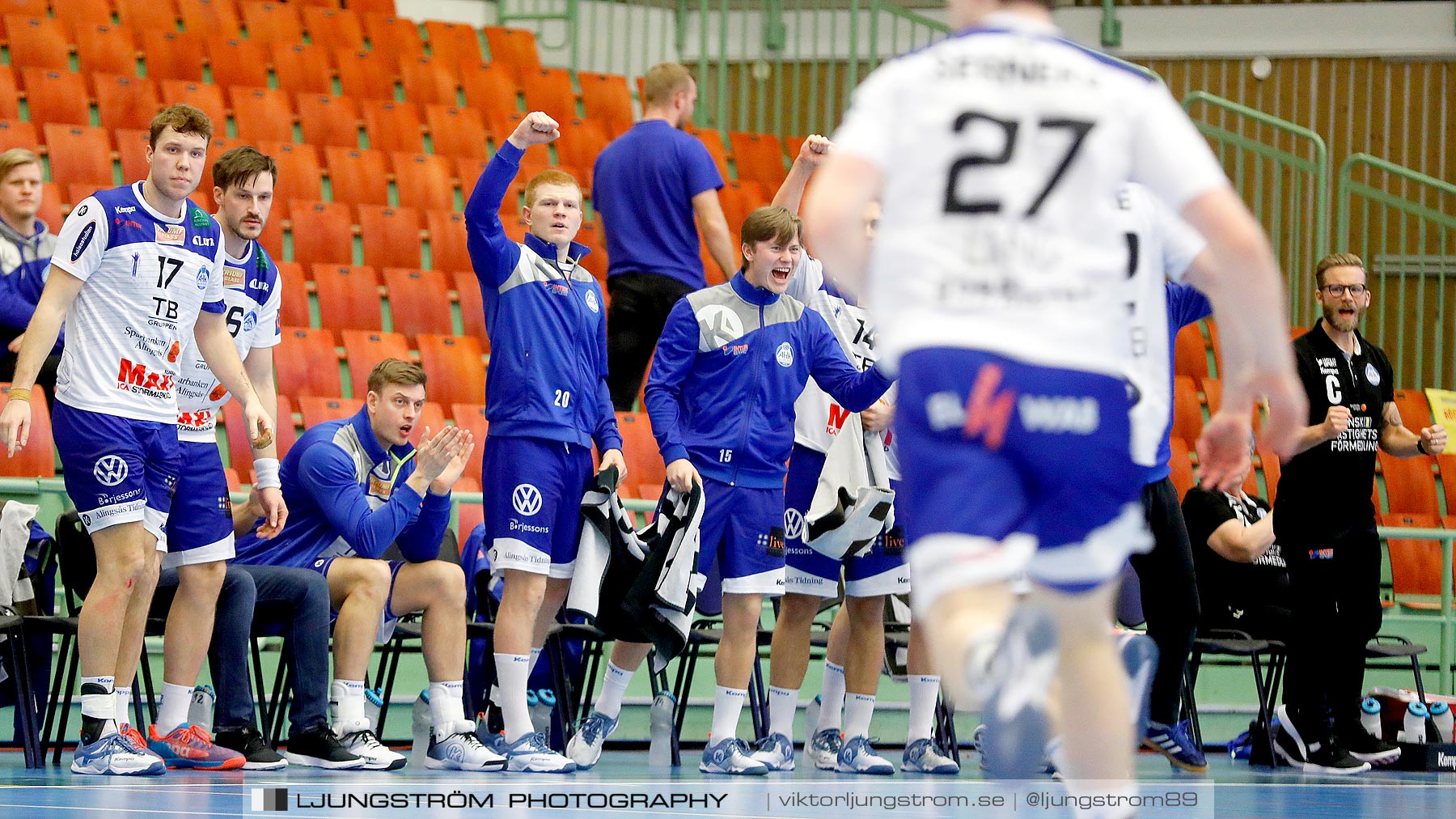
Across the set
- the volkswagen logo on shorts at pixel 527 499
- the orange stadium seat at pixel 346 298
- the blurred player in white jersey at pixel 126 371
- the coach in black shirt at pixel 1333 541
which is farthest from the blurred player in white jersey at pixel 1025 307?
the orange stadium seat at pixel 346 298

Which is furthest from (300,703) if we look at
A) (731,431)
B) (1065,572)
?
(1065,572)

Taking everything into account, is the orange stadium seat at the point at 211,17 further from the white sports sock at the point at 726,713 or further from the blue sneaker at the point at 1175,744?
the blue sneaker at the point at 1175,744

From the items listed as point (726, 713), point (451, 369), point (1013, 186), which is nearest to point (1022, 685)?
point (1013, 186)

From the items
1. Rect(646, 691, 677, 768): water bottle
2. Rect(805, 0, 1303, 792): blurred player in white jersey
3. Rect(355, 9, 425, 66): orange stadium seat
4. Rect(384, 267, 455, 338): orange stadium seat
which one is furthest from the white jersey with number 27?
Rect(355, 9, 425, 66): orange stadium seat

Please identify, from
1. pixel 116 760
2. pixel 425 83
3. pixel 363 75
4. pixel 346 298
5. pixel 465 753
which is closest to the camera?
pixel 116 760

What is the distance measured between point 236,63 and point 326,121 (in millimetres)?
920

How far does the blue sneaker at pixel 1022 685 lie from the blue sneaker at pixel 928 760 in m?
3.86

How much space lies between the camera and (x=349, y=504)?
5453 mm

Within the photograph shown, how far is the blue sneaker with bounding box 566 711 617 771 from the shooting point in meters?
5.70

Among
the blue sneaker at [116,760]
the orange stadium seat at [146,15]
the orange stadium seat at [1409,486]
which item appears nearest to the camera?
the blue sneaker at [116,760]

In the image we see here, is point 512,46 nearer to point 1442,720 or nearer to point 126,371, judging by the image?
point 126,371

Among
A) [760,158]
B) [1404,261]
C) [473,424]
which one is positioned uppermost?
[760,158]

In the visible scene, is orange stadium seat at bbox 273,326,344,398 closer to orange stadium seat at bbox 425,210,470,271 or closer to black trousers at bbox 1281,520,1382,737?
orange stadium seat at bbox 425,210,470,271

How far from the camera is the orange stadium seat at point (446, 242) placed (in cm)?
941
